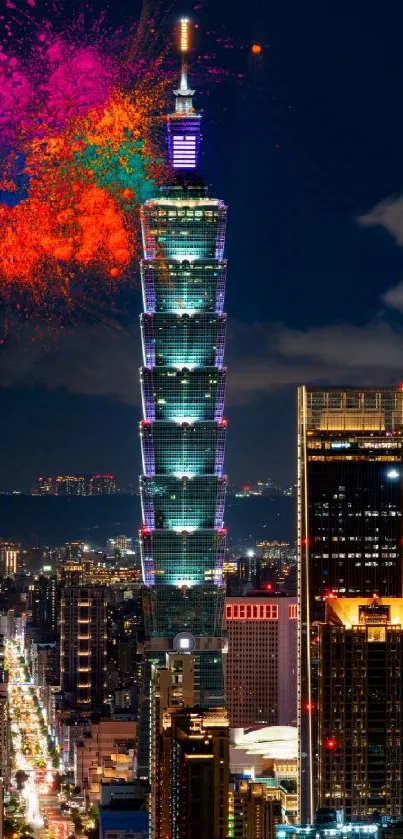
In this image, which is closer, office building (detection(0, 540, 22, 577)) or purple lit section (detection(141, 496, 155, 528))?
purple lit section (detection(141, 496, 155, 528))

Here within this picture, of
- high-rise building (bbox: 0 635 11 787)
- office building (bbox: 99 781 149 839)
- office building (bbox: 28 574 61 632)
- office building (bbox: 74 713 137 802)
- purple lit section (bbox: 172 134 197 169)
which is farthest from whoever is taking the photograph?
office building (bbox: 28 574 61 632)

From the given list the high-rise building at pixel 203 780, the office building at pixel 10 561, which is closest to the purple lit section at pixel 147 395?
the high-rise building at pixel 203 780

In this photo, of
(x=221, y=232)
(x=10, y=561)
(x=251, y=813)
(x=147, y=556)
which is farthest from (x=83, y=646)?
(x=251, y=813)

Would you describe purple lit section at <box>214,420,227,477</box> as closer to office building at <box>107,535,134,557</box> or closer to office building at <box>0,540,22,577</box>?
office building at <box>107,535,134,557</box>

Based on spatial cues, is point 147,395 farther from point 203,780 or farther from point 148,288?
point 203,780

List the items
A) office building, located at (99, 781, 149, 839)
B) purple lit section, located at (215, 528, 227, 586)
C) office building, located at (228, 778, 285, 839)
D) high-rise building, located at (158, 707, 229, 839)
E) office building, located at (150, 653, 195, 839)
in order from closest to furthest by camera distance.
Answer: high-rise building, located at (158, 707, 229, 839) → office building, located at (228, 778, 285, 839) → office building, located at (150, 653, 195, 839) → office building, located at (99, 781, 149, 839) → purple lit section, located at (215, 528, 227, 586)

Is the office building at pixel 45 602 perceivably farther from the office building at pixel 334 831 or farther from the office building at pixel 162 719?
the office building at pixel 334 831

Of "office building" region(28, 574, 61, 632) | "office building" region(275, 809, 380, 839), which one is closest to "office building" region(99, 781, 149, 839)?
"office building" region(275, 809, 380, 839)
